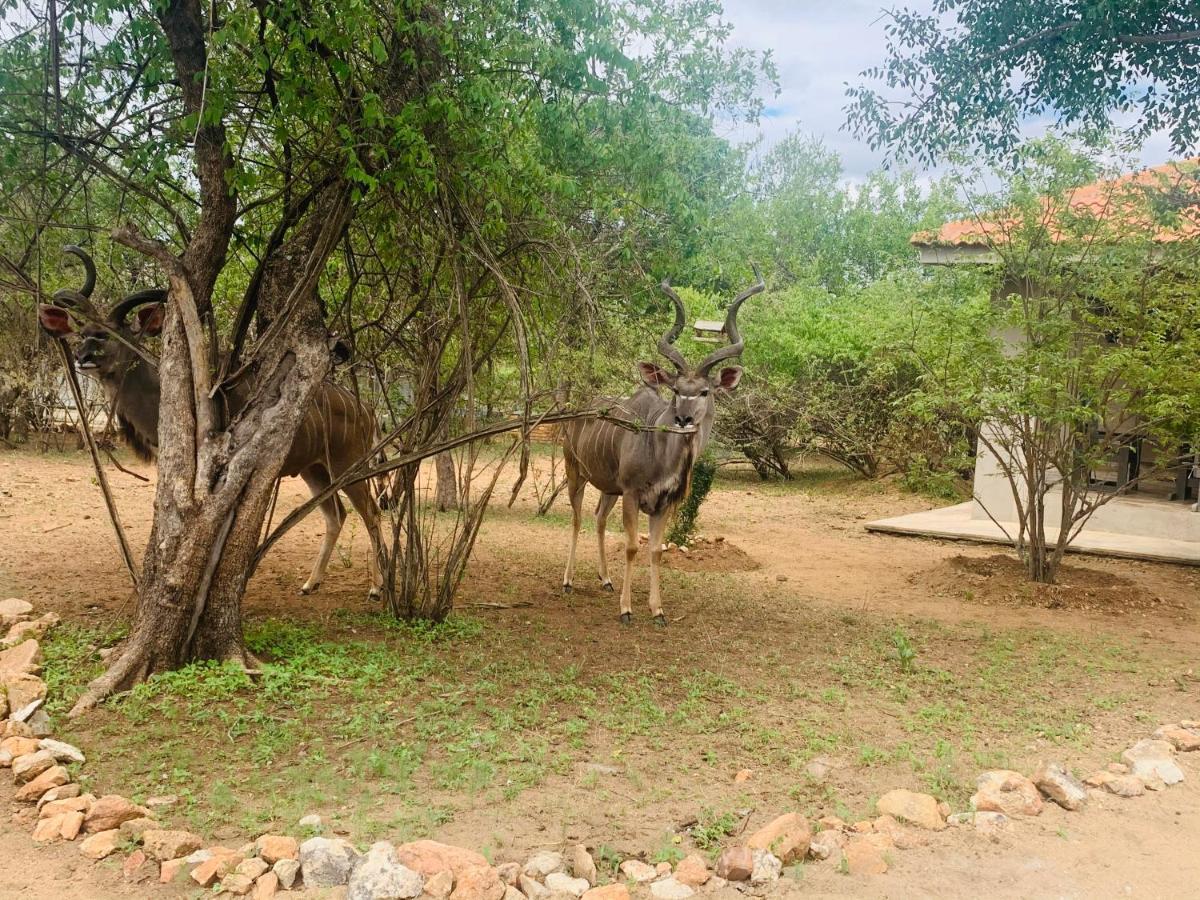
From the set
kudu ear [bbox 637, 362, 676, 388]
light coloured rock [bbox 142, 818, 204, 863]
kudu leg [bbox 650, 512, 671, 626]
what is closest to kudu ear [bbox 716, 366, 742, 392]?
kudu ear [bbox 637, 362, 676, 388]

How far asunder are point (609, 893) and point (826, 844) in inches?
36.5

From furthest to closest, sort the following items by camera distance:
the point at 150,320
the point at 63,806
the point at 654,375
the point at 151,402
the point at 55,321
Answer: the point at 654,375 → the point at 151,402 → the point at 150,320 → the point at 55,321 → the point at 63,806

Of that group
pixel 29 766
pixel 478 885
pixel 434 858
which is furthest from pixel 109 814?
pixel 478 885

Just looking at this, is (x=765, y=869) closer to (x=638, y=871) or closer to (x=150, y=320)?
(x=638, y=871)

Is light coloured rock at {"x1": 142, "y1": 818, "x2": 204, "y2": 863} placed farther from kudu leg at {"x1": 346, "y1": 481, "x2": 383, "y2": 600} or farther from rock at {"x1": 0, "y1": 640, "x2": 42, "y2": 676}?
kudu leg at {"x1": 346, "y1": 481, "x2": 383, "y2": 600}

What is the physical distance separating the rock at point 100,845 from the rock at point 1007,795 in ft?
10.8

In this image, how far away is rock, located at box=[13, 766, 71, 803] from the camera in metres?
3.85

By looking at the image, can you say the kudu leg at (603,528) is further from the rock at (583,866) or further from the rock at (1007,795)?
the rock at (583,866)

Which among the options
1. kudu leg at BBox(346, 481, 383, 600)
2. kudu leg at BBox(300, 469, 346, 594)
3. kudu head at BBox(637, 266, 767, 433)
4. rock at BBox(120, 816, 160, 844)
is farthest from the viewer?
kudu leg at BBox(300, 469, 346, 594)

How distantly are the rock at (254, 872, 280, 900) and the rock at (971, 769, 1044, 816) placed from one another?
273 cm

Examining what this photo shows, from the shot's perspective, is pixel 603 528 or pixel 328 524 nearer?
pixel 328 524

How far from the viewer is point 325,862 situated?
331cm

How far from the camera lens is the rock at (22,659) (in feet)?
16.3

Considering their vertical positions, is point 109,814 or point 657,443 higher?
point 657,443
